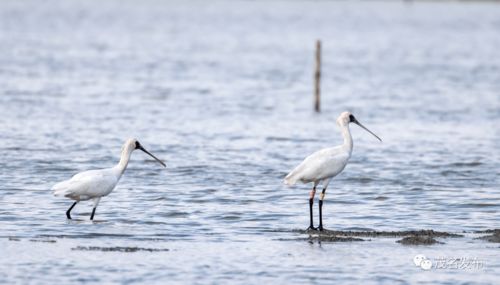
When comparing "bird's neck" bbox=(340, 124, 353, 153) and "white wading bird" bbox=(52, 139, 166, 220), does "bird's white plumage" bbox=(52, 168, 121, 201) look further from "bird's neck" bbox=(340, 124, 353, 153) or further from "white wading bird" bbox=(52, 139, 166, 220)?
"bird's neck" bbox=(340, 124, 353, 153)

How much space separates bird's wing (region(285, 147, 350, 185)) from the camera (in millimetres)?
18234

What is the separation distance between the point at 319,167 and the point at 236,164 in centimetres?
829

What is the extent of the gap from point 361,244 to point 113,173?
414cm

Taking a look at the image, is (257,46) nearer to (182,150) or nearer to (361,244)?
(182,150)

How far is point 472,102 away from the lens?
42.2 metres

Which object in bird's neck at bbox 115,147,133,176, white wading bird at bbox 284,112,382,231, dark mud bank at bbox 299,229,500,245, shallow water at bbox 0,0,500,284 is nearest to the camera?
shallow water at bbox 0,0,500,284

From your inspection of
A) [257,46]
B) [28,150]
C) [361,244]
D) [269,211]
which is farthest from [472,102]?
[257,46]

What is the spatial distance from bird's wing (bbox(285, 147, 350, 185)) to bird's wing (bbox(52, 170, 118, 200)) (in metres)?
2.70

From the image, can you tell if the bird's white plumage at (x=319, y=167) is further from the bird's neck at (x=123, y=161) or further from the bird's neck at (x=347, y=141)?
the bird's neck at (x=123, y=161)

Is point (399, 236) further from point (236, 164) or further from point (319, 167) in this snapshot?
point (236, 164)

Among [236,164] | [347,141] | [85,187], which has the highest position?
[347,141]

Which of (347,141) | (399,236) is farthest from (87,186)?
(399,236)

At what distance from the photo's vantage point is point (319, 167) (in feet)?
59.8

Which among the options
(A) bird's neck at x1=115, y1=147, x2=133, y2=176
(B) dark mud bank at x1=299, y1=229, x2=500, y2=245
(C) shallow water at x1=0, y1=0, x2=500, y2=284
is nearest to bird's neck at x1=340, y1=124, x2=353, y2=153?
(C) shallow water at x1=0, y1=0, x2=500, y2=284
